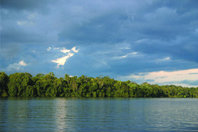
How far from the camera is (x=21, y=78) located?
16250 cm

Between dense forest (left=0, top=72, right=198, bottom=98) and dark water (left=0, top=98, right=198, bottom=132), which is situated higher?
dense forest (left=0, top=72, right=198, bottom=98)

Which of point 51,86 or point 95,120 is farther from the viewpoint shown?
point 51,86

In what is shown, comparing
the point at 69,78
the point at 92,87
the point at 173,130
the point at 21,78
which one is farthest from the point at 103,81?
the point at 173,130

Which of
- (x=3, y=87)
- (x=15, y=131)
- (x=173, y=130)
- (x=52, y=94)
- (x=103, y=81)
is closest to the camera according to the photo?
(x=15, y=131)

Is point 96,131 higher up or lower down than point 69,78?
lower down

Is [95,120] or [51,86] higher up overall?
[51,86]

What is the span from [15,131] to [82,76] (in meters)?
167

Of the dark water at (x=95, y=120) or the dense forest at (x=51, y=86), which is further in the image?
the dense forest at (x=51, y=86)

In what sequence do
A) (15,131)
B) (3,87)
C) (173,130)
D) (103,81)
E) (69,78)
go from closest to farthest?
1. (15,131)
2. (173,130)
3. (3,87)
4. (69,78)
5. (103,81)

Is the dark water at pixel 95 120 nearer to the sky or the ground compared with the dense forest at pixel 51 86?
nearer to the ground

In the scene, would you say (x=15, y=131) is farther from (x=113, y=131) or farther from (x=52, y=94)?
(x=52, y=94)

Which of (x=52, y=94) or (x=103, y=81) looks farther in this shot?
(x=103, y=81)

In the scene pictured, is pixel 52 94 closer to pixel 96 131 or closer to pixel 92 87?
Answer: pixel 92 87

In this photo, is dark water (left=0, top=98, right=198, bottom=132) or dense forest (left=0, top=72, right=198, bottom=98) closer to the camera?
dark water (left=0, top=98, right=198, bottom=132)
